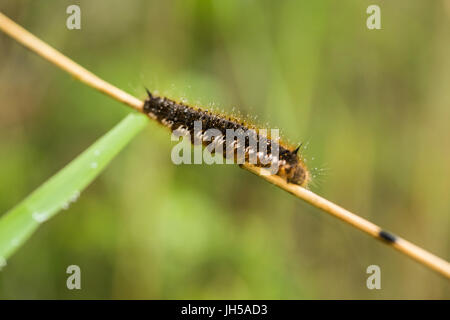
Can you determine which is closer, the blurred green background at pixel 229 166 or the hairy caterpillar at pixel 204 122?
the hairy caterpillar at pixel 204 122

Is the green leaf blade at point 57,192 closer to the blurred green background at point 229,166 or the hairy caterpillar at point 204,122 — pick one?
the hairy caterpillar at point 204,122

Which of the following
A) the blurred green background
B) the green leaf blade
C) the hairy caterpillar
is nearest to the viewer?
the green leaf blade

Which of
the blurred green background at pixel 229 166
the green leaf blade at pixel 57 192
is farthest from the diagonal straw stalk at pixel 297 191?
the blurred green background at pixel 229 166

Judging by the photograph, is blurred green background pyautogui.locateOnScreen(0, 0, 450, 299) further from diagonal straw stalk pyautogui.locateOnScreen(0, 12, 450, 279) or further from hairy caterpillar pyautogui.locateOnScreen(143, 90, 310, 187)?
diagonal straw stalk pyautogui.locateOnScreen(0, 12, 450, 279)

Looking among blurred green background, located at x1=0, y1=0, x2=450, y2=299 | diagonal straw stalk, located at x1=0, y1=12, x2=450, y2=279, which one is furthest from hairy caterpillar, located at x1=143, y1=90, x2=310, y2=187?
blurred green background, located at x1=0, y1=0, x2=450, y2=299

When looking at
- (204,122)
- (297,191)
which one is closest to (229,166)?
(204,122)

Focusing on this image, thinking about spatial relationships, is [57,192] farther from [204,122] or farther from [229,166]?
[229,166]

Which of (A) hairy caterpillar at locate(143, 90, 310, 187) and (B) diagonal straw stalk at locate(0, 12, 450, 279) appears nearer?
(B) diagonal straw stalk at locate(0, 12, 450, 279)
